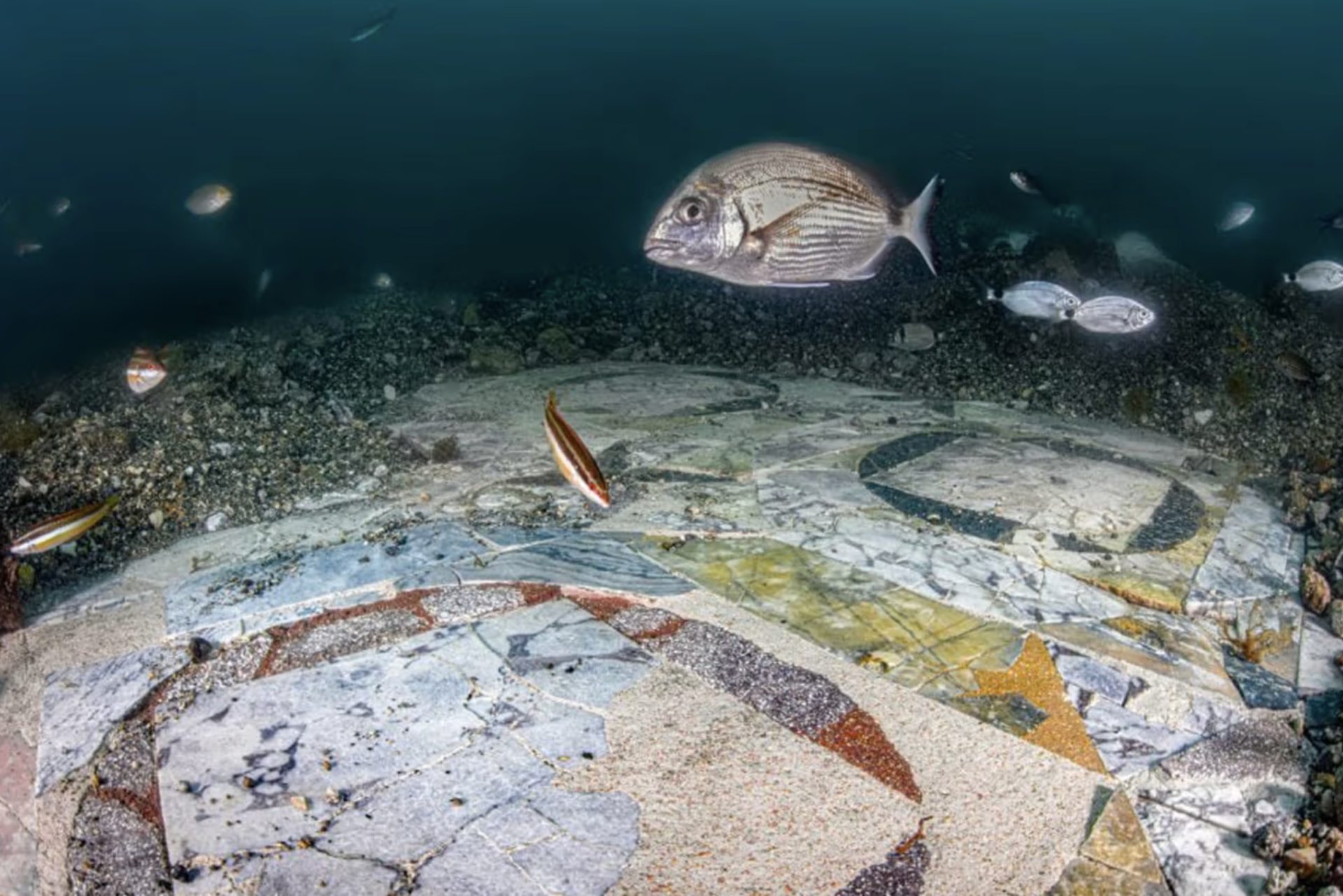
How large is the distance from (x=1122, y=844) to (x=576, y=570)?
7.96 ft

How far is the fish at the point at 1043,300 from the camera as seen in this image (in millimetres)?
6371

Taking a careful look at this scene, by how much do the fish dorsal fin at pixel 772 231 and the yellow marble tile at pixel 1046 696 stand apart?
6.42 ft

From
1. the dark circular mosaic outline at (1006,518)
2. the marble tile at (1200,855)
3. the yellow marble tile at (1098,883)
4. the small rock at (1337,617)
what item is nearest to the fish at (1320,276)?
the dark circular mosaic outline at (1006,518)

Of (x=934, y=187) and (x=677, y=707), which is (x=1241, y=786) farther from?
(x=934, y=187)

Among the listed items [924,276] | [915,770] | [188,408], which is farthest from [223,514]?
[924,276]

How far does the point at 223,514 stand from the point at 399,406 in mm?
2281

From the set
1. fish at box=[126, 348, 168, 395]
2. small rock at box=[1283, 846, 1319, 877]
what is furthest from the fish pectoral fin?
fish at box=[126, 348, 168, 395]

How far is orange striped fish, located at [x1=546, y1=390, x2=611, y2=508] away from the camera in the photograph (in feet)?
10.8

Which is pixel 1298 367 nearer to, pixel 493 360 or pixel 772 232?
pixel 772 232

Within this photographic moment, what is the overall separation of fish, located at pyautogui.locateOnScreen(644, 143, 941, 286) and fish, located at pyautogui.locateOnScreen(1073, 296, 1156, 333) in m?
3.11

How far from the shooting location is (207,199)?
902 cm

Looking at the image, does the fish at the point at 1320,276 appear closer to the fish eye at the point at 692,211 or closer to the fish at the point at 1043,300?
the fish at the point at 1043,300

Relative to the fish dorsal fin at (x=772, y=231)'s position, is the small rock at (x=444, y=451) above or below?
below

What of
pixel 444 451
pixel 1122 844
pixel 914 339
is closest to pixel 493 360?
pixel 444 451
